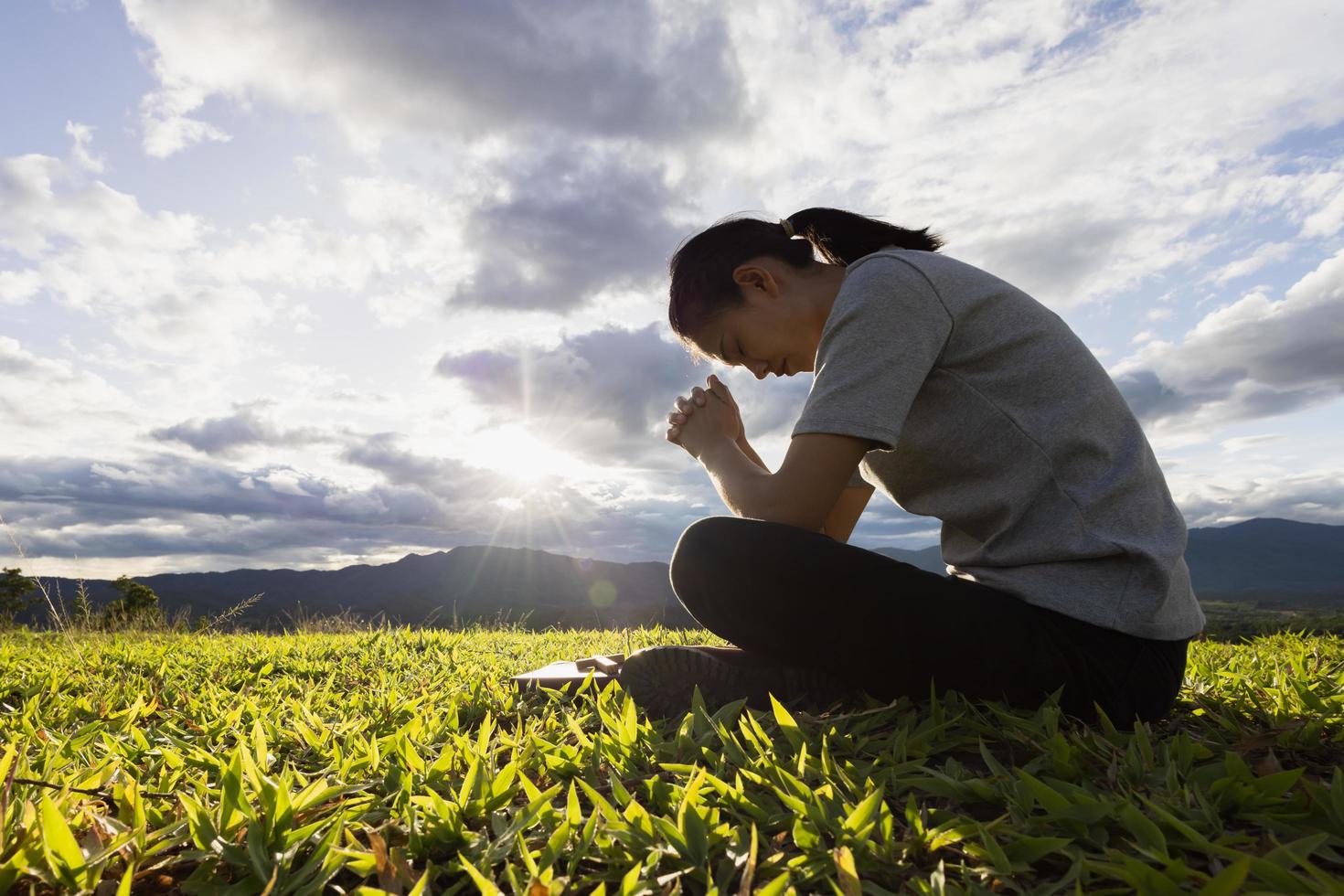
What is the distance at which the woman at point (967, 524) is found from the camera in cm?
207

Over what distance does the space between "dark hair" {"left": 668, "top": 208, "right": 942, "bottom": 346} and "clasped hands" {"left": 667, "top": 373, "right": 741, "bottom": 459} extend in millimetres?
287

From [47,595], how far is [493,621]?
454 cm

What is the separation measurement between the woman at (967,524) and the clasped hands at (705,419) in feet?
1.78

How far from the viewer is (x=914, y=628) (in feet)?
7.00

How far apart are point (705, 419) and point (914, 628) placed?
45.8 inches

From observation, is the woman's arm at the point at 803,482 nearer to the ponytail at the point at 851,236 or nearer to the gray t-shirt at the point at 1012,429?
the gray t-shirt at the point at 1012,429

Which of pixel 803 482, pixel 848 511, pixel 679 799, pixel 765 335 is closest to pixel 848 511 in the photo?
pixel 848 511

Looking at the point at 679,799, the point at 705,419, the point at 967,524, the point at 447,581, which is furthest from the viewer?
the point at 447,581

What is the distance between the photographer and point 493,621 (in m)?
8.78

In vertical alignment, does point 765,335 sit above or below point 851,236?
below

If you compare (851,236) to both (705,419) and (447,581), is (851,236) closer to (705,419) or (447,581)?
(705,419)

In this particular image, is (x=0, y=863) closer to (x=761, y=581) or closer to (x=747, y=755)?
(x=747, y=755)

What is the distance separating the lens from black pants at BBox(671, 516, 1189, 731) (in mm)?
2104

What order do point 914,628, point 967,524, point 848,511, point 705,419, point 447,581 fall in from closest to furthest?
point 914,628 → point 967,524 → point 705,419 → point 848,511 → point 447,581
